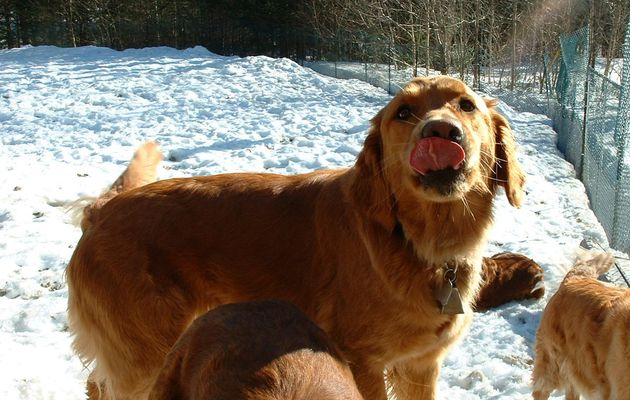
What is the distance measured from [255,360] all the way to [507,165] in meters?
1.67

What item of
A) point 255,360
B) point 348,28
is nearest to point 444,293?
point 255,360

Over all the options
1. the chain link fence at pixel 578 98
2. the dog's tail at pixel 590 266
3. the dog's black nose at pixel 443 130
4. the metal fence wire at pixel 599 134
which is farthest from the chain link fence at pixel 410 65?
the dog's black nose at pixel 443 130

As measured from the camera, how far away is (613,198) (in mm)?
6941

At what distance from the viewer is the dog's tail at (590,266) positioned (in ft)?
13.8

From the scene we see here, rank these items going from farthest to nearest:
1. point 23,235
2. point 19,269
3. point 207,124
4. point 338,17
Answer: point 338,17, point 207,124, point 23,235, point 19,269

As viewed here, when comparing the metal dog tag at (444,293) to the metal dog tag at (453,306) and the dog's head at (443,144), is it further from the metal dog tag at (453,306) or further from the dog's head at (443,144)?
the dog's head at (443,144)

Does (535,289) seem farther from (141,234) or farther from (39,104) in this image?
(39,104)

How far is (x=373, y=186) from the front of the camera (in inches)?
123

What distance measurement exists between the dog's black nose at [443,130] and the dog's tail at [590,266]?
189 cm

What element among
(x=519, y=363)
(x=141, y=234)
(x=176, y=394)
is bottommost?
(x=519, y=363)

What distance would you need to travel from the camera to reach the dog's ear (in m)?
3.09

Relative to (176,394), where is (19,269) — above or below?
below

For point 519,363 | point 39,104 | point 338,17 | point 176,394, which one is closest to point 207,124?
point 39,104

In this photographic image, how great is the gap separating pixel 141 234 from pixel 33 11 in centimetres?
2795
